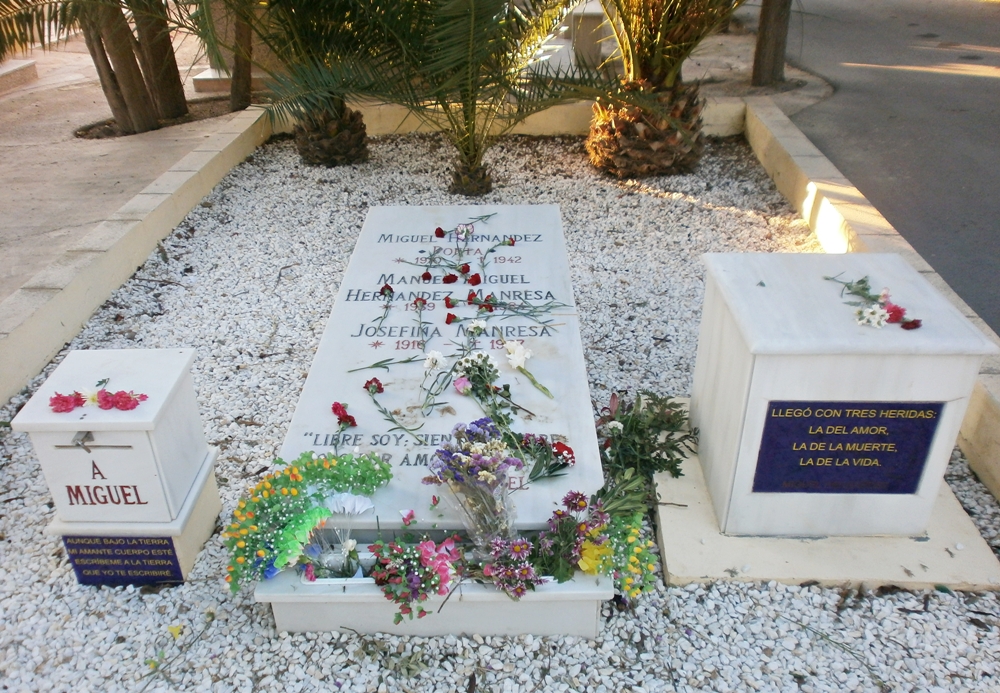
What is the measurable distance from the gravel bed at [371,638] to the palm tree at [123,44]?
1496mm

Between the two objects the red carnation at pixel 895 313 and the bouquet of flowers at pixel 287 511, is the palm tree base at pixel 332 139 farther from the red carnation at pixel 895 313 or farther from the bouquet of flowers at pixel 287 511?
the red carnation at pixel 895 313

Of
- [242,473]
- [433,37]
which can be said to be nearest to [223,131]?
[433,37]

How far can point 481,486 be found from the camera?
7.55 feet

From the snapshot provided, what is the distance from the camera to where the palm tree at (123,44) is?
5062mm

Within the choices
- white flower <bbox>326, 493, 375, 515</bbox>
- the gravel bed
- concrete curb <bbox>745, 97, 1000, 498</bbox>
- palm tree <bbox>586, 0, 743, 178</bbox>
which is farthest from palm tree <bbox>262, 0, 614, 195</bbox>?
white flower <bbox>326, 493, 375, 515</bbox>

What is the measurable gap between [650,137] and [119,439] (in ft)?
14.8

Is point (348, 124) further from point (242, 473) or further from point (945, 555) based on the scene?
point (945, 555)

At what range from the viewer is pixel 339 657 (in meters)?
2.41

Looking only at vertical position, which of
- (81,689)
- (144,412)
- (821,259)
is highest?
(821,259)

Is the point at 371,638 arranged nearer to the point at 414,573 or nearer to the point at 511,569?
the point at 414,573

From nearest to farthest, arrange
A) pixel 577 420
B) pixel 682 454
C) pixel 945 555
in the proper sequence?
1. pixel 945 555
2. pixel 577 420
3. pixel 682 454

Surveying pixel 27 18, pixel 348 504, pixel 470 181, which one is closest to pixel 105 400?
pixel 348 504

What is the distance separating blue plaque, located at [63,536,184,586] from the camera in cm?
259

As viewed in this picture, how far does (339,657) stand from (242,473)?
108 centimetres
